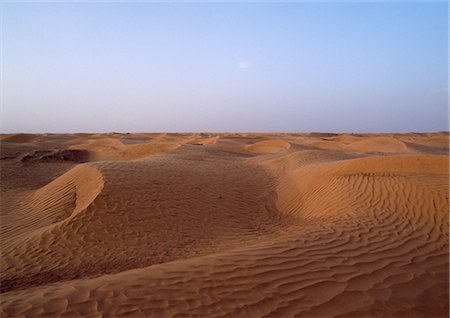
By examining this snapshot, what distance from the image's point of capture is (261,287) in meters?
3.89

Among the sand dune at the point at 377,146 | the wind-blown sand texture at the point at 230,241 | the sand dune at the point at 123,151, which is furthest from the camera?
the sand dune at the point at 377,146

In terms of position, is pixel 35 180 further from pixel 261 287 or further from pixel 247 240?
pixel 261 287

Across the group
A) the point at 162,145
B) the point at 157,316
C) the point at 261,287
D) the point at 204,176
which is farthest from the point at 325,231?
the point at 162,145

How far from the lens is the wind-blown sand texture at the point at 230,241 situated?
367 cm

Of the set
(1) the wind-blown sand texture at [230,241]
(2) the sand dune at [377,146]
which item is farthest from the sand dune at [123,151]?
(2) the sand dune at [377,146]

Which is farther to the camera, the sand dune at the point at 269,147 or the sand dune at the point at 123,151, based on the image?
the sand dune at the point at 269,147

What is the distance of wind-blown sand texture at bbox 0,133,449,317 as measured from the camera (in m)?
3.67

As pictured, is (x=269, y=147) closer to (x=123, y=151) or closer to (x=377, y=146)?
(x=377, y=146)

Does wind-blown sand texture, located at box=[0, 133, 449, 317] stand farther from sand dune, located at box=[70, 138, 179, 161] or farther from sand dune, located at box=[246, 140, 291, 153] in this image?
sand dune, located at box=[246, 140, 291, 153]

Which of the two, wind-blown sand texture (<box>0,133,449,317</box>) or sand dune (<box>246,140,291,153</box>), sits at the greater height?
sand dune (<box>246,140,291,153</box>)

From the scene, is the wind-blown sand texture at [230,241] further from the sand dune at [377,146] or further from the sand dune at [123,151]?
the sand dune at [377,146]

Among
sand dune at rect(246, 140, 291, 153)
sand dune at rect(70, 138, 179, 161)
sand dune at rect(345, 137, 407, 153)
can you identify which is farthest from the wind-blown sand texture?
sand dune at rect(345, 137, 407, 153)

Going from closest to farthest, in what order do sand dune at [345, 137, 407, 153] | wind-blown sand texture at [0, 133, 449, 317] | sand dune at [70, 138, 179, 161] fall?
wind-blown sand texture at [0, 133, 449, 317] → sand dune at [70, 138, 179, 161] → sand dune at [345, 137, 407, 153]

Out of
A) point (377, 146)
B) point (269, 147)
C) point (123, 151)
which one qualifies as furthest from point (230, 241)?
point (377, 146)
